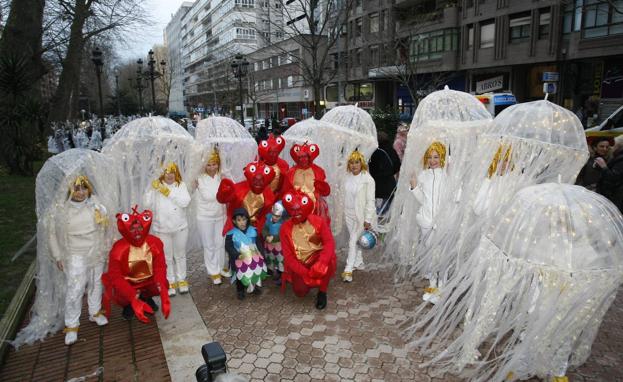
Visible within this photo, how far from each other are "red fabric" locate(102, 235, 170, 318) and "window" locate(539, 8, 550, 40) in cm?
2460

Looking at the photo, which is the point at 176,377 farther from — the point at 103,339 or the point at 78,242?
the point at 78,242

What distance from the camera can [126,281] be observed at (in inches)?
167

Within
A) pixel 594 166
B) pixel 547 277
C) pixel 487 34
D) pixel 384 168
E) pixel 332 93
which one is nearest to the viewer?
pixel 547 277

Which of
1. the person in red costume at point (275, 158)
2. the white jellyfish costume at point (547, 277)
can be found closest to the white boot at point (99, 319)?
the person in red costume at point (275, 158)

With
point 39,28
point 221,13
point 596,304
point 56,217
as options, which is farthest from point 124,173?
point 221,13

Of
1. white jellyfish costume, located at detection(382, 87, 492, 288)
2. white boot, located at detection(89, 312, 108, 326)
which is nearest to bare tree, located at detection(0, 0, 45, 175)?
white boot, located at detection(89, 312, 108, 326)

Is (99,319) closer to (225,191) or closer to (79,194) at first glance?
(79,194)

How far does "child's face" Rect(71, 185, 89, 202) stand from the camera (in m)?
4.21

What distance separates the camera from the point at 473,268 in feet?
11.5

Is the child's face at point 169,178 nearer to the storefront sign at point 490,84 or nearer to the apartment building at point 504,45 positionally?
the apartment building at point 504,45

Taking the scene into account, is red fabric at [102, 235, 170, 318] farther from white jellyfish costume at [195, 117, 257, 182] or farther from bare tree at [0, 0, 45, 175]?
bare tree at [0, 0, 45, 175]

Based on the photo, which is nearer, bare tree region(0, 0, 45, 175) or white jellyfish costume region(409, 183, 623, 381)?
white jellyfish costume region(409, 183, 623, 381)

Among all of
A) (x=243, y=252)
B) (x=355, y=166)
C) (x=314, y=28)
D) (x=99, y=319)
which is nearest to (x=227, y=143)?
(x=243, y=252)

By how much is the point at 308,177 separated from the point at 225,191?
1.09 meters
